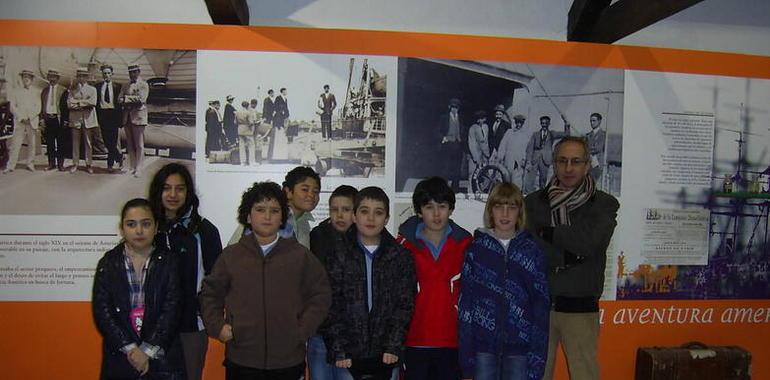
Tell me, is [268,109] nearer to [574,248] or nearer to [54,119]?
[54,119]

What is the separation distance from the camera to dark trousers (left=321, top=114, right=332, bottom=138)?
A: 128 inches

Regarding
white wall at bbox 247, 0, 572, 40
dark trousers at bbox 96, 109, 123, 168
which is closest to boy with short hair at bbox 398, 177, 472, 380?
white wall at bbox 247, 0, 572, 40

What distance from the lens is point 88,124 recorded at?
122 inches

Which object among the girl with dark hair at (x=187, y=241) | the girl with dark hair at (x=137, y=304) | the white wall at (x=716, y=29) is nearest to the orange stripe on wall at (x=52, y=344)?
the girl with dark hair at (x=187, y=241)

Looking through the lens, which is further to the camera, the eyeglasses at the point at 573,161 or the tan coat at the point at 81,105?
the tan coat at the point at 81,105

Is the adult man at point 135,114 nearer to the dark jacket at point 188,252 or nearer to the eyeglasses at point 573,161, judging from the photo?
the dark jacket at point 188,252

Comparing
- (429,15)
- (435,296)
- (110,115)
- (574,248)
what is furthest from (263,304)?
(429,15)

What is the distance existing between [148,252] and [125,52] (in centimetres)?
148

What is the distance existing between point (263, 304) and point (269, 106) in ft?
4.83

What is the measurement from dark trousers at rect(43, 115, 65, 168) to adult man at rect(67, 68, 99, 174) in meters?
0.07

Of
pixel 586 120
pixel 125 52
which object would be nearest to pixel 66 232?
pixel 125 52

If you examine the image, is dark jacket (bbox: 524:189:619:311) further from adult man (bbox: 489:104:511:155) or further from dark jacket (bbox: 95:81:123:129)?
dark jacket (bbox: 95:81:123:129)

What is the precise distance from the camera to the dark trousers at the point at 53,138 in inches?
121

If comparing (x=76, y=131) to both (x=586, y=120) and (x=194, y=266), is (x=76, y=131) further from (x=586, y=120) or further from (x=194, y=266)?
(x=586, y=120)
